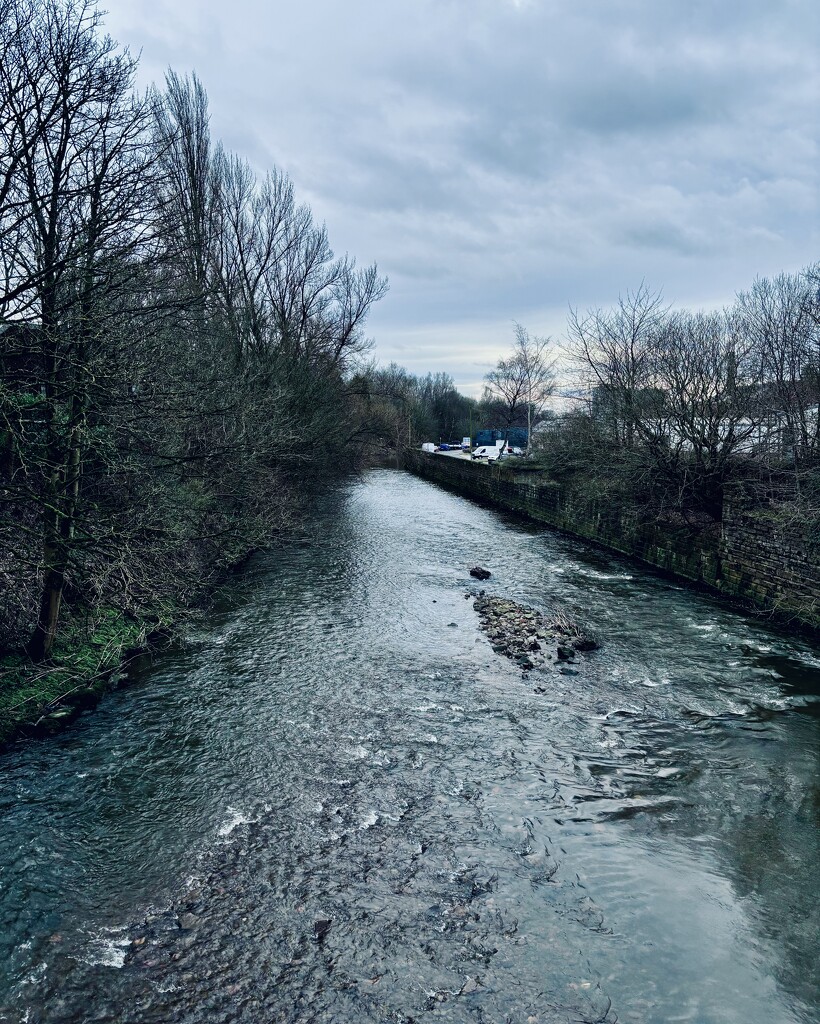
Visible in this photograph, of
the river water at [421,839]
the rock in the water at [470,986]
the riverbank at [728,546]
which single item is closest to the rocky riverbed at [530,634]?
the river water at [421,839]

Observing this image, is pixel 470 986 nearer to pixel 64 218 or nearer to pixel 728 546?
pixel 64 218

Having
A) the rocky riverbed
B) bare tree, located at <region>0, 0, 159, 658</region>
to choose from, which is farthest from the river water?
bare tree, located at <region>0, 0, 159, 658</region>

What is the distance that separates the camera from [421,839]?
5.62 meters

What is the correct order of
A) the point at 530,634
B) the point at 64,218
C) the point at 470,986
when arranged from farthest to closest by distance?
the point at 530,634, the point at 64,218, the point at 470,986

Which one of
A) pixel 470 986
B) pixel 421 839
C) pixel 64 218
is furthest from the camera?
pixel 64 218

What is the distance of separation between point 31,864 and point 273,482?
15277mm

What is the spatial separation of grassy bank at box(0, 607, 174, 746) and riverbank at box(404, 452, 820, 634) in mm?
10971

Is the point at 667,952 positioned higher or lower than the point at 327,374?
lower

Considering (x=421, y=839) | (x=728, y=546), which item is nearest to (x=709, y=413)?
(x=728, y=546)

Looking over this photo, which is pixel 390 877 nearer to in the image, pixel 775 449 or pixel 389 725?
pixel 389 725

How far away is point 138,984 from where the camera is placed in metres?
4.12

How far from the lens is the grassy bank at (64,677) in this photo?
7188 mm

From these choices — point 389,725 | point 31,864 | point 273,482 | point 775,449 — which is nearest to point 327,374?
point 273,482

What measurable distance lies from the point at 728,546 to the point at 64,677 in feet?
42.3
